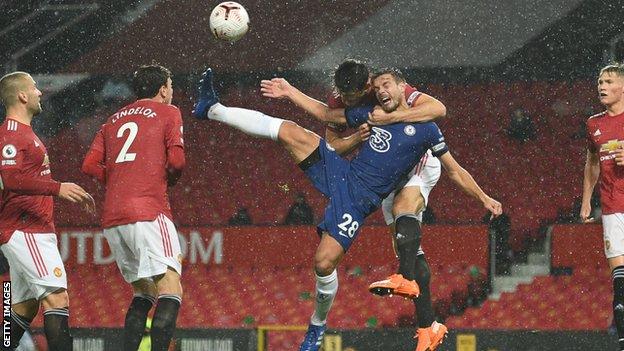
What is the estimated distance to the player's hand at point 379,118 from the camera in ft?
20.5

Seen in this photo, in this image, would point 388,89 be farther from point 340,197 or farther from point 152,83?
point 152,83

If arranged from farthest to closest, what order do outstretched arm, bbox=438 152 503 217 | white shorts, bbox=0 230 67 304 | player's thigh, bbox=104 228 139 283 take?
outstretched arm, bbox=438 152 503 217 → white shorts, bbox=0 230 67 304 → player's thigh, bbox=104 228 139 283

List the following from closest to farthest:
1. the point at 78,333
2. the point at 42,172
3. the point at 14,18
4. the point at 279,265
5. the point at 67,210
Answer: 1. the point at 42,172
2. the point at 78,333
3. the point at 279,265
4. the point at 67,210
5. the point at 14,18

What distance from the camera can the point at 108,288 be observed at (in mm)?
13430

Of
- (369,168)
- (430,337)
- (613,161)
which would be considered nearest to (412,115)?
(369,168)

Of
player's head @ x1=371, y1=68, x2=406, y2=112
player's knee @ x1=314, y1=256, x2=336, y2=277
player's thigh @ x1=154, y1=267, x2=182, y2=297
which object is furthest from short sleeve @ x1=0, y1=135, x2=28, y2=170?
player's head @ x1=371, y1=68, x2=406, y2=112

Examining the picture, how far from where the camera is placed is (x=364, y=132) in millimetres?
6309

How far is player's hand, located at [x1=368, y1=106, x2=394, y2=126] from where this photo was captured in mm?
6246

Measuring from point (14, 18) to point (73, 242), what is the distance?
201 inches

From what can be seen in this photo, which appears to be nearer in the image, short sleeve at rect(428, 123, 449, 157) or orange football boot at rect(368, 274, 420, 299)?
orange football boot at rect(368, 274, 420, 299)

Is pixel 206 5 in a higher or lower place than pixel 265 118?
higher

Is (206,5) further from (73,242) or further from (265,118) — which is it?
(265,118)

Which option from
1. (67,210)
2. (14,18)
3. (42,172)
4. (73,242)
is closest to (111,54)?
(14,18)

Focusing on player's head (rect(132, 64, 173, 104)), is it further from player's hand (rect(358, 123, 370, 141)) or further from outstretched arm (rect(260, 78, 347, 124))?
player's hand (rect(358, 123, 370, 141))
